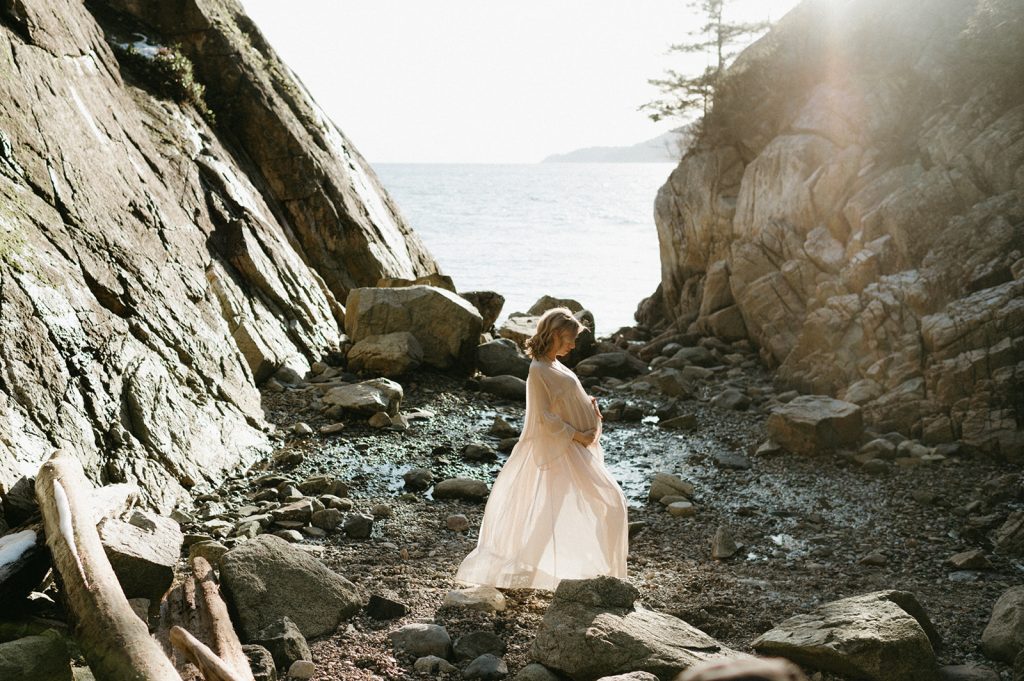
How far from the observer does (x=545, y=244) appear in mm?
56906

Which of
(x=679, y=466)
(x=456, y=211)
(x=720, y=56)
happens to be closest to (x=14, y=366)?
(x=679, y=466)

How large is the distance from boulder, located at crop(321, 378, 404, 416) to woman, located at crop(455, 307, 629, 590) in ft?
19.5

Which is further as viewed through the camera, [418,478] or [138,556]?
[418,478]

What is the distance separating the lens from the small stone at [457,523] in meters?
9.26

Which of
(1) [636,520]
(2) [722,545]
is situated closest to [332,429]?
(1) [636,520]

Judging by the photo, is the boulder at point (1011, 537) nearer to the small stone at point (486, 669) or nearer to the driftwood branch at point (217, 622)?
the small stone at point (486, 669)

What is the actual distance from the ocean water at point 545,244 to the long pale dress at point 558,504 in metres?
19.6

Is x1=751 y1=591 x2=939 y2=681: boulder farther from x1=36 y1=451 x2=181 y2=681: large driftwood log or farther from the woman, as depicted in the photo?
x1=36 y1=451 x2=181 y2=681: large driftwood log

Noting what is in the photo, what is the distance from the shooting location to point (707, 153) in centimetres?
2312

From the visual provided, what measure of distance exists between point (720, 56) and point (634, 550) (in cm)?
2996

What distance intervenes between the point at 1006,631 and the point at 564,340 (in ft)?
12.5

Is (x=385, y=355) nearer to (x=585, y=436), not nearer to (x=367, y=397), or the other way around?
(x=367, y=397)

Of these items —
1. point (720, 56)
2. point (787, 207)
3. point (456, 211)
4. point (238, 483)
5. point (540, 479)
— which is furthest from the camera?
point (456, 211)

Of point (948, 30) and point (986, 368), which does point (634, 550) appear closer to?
point (986, 368)
